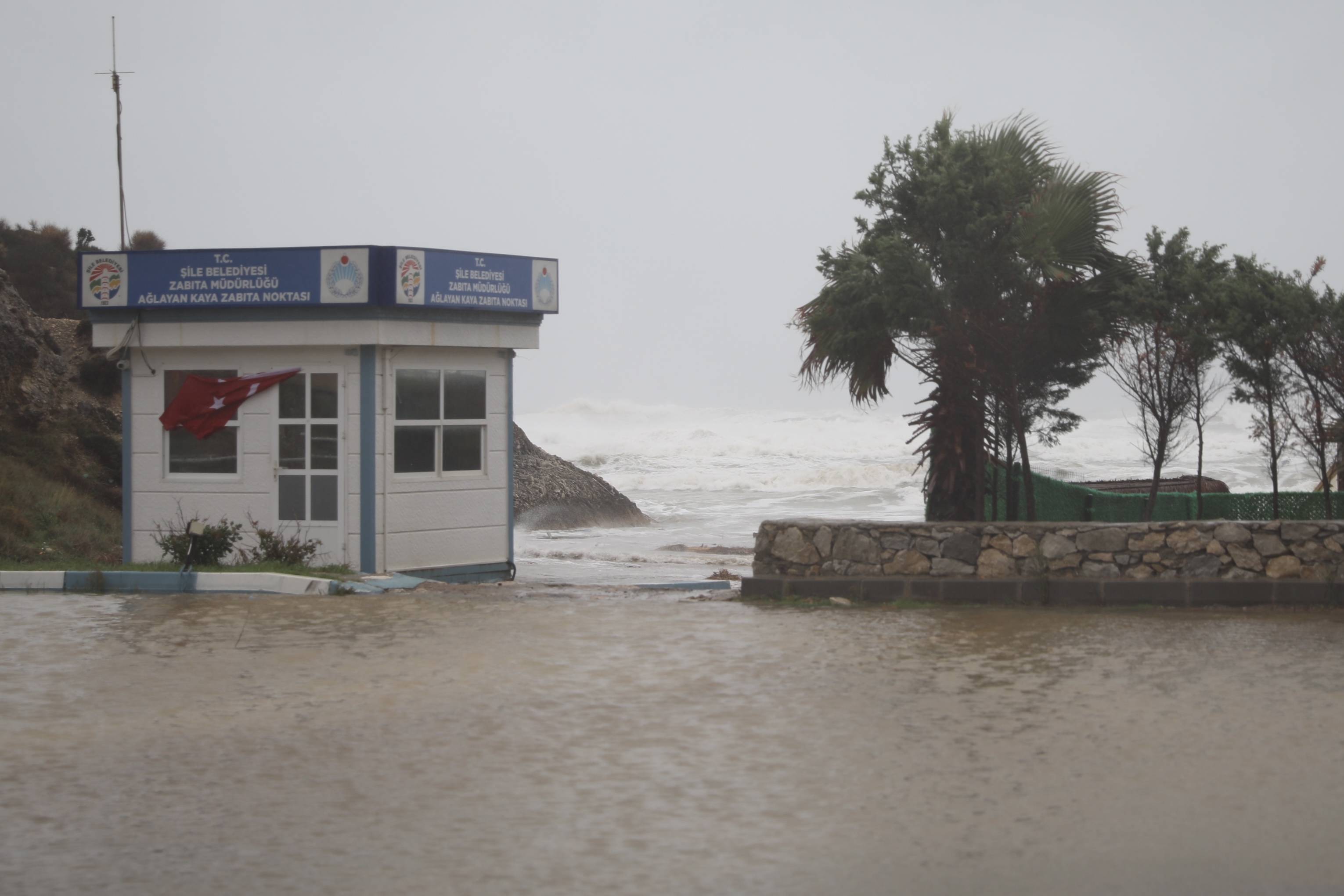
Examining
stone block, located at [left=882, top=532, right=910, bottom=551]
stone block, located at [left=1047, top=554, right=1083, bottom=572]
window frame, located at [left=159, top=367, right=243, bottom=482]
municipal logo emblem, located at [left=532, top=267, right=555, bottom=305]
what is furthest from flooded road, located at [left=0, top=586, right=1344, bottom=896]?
municipal logo emblem, located at [left=532, top=267, right=555, bottom=305]

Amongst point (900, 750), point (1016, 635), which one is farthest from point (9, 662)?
point (1016, 635)

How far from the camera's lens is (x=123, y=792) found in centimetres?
558

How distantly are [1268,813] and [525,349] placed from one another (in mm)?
11466

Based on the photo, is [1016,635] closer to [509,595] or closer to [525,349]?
[509,595]

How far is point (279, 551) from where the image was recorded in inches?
543

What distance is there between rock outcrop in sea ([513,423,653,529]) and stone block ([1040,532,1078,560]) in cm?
1801

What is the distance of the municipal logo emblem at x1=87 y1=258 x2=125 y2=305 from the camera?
14953mm

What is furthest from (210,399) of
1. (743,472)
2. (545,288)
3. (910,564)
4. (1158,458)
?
(743,472)

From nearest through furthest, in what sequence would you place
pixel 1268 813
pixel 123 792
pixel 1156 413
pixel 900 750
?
pixel 1268 813, pixel 123 792, pixel 900 750, pixel 1156 413

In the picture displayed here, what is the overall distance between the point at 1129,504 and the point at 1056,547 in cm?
938

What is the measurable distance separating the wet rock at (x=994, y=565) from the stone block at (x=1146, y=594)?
2.65ft

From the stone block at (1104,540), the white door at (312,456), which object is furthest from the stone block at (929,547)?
the white door at (312,456)

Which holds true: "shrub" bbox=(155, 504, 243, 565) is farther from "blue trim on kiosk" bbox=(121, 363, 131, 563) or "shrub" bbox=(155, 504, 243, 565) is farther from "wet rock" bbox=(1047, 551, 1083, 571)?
"wet rock" bbox=(1047, 551, 1083, 571)

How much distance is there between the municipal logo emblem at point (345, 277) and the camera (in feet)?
46.9
